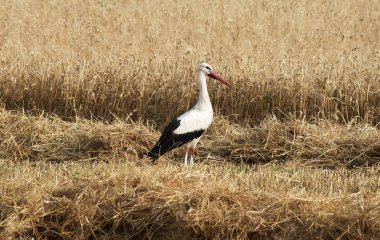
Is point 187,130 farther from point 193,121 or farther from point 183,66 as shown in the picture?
point 183,66

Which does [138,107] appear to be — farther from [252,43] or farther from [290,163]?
[252,43]

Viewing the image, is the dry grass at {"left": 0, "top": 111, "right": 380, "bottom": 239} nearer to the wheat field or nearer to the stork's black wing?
the wheat field

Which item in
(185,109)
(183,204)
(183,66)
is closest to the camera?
(183,204)

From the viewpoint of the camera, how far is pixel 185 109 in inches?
449

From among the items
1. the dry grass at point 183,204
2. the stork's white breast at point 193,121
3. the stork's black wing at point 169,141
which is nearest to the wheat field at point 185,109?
the dry grass at point 183,204

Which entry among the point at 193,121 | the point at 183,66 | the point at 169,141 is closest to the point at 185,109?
the point at 183,66

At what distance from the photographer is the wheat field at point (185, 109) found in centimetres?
668

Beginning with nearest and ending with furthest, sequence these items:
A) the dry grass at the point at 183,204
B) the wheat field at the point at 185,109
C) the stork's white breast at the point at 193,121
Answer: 1. the dry grass at the point at 183,204
2. the wheat field at the point at 185,109
3. the stork's white breast at the point at 193,121

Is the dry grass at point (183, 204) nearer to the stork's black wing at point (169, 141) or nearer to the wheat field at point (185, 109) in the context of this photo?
the wheat field at point (185, 109)


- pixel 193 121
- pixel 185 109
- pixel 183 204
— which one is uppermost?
pixel 183 204

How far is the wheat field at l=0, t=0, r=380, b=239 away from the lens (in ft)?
21.9

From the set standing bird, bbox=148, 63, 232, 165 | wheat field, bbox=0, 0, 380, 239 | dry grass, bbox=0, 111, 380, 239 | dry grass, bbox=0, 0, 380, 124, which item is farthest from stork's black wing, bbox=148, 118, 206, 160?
dry grass, bbox=0, 0, 380, 124

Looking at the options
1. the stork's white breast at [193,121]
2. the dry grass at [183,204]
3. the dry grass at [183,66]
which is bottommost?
the dry grass at [183,66]

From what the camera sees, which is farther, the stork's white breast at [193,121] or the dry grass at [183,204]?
the stork's white breast at [193,121]
